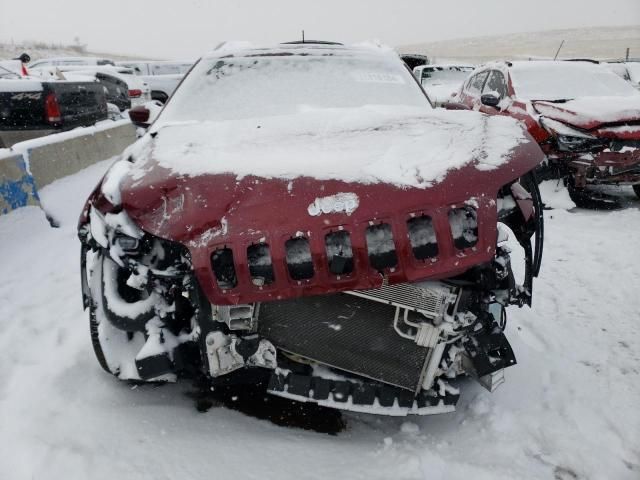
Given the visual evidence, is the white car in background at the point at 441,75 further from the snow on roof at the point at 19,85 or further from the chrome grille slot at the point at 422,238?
the chrome grille slot at the point at 422,238

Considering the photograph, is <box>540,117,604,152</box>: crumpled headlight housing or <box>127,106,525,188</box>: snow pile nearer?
<box>127,106,525,188</box>: snow pile

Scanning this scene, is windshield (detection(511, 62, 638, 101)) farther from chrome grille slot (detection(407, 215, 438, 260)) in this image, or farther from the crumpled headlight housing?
chrome grille slot (detection(407, 215, 438, 260))

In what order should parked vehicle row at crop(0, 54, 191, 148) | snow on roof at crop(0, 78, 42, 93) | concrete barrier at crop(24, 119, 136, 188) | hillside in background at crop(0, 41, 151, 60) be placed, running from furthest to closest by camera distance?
hillside in background at crop(0, 41, 151, 60) → parked vehicle row at crop(0, 54, 191, 148) → snow on roof at crop(0, 78, 42, 93) → concrete barrier at crop(24, 119, 136, 188)

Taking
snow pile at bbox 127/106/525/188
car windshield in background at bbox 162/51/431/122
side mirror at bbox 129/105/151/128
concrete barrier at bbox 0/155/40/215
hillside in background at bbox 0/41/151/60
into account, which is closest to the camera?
snow pile at bbox 127/106/525/188

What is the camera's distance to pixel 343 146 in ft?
6.61

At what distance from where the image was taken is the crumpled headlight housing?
5.00 metres

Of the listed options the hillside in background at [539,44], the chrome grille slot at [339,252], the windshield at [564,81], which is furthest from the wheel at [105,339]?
the hillside in background at [539,44]

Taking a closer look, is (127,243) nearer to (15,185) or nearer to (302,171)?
(302,171)

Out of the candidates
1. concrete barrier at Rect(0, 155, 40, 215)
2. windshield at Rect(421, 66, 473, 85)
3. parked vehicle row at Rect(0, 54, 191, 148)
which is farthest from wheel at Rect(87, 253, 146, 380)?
windshield at Rect(421, 66, 473, 85)

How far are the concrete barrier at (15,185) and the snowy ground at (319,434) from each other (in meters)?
1.26

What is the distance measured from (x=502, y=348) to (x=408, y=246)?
74cm

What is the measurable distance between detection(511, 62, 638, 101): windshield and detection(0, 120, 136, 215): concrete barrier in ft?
17.8

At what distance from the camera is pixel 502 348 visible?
2.04m

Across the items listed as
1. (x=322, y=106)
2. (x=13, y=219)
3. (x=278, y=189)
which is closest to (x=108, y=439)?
(x=278, y=189)
